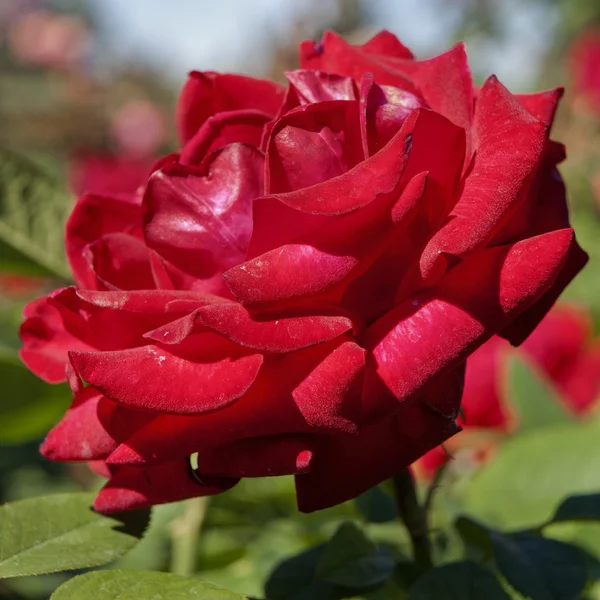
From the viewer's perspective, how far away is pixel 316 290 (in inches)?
14.1

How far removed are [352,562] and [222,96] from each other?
0.31m

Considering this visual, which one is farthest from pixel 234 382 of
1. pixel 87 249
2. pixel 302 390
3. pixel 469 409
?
pixel 469 409

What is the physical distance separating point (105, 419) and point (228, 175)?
0.48 feet

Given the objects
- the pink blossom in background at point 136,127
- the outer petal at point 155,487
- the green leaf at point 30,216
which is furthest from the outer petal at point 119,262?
the pink blossom in background at point 136,127

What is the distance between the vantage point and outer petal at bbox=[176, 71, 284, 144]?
46 cm

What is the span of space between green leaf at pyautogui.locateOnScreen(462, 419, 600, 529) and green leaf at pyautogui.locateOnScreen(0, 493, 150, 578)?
16.9 inches

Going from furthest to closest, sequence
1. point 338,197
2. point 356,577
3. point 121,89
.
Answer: point 121,89 < point 356,577 < point 338,197

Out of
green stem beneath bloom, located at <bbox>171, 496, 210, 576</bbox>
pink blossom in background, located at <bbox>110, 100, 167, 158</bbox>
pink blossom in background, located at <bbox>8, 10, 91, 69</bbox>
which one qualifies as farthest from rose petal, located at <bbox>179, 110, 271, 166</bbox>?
pink blossom in background, located at <bbox>8, 10, 91, 69</bbox>

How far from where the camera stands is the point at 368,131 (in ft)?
1.32

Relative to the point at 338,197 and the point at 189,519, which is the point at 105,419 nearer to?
the point at 338,197

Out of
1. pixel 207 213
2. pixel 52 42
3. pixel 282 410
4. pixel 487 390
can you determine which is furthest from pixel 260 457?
pixel 52 42

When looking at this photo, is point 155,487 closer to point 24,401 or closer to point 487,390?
point 24,401

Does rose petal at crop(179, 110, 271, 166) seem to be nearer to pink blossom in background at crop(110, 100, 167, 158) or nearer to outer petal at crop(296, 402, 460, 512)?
outer petal at crop(296, 402, 460, 512)

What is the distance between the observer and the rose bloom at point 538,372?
1062mm
